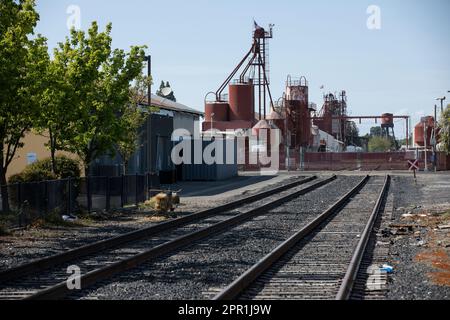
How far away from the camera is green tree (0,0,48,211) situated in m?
19.4

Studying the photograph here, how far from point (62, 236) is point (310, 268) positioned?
26.6ft

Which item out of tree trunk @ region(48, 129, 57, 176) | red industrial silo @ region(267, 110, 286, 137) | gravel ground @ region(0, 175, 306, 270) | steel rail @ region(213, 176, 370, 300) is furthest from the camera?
red industrial silo @ region(267, 110, 286, 137)

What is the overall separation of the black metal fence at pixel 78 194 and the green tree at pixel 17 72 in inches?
24.7

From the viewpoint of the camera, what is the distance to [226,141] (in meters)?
56.2

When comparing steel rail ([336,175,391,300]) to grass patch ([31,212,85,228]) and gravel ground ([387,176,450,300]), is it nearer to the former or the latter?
gravel ground ([387,176,450,300])

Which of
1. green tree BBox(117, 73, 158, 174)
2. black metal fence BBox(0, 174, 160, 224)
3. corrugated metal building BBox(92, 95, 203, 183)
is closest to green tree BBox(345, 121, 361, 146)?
corrugated metal building BBox(92, 95, 203, 183)

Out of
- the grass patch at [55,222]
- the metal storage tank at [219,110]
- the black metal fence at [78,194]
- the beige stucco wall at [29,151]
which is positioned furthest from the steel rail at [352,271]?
the metal storage tank at [219,110]

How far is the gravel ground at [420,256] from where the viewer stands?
10864 mm

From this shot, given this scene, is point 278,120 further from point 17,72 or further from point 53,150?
point 17,72

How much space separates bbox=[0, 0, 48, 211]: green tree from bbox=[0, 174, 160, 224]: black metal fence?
2.06ft

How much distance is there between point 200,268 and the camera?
13258mm

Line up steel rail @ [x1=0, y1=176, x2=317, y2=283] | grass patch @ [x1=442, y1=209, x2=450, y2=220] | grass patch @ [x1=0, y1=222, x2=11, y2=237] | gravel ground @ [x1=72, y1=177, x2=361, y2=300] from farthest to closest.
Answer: grass patch @ [x1=442, y1=209, x2=450, y2=220]
grass patch @ [x1=0, y1=222, x2=11, y2=237]
steel rail @ [x1=0, y1=176, x2=317, y2=283]
gravel ground @ [x1=72, y1=177, x2=361, y2=300]

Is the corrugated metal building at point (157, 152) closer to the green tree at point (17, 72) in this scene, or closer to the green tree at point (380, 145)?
the green tree at point (17, 72)
